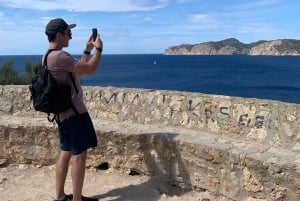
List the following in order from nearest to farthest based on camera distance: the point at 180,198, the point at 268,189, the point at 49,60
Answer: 1. the point at 49,60
2. the point at 268,189
3. the point at 180,198

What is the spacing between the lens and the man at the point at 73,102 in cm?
402

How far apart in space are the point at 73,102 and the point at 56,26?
74cm

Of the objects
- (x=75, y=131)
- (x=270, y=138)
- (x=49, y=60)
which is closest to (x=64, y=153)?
(x=75, y=131)

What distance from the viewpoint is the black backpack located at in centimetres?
411

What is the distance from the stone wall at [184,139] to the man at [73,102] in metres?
1.23

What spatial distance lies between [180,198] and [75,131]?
1.53 m

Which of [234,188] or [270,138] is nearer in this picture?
[234,188]

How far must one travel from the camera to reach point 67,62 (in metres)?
4.02

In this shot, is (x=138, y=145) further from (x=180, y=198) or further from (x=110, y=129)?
(x=180, y=198)

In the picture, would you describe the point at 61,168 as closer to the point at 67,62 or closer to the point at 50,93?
the point at 50,93

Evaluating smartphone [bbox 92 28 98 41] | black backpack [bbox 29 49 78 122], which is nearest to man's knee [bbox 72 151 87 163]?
black backpack [bbox 29 49 78 122]

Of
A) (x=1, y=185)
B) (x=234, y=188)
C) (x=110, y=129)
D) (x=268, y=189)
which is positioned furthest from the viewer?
(x=110, y=129)

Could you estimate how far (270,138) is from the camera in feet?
Answer: 16.7

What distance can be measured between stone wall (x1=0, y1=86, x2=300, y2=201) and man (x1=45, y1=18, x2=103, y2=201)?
1226mm
